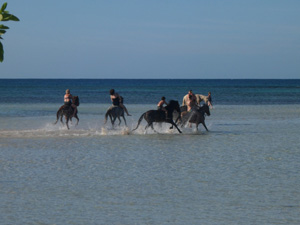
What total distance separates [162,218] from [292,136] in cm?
1319

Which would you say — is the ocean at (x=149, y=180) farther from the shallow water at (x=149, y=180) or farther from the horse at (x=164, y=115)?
the horse at (x=164, y=115)

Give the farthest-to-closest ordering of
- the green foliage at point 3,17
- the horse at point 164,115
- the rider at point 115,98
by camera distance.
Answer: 1. the rider at point 115,98
2. the horse at point 164,115
3. the green foliage at point 3,17

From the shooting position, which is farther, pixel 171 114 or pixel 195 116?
pixel 195 116

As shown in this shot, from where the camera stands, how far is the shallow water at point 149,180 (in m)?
8.61

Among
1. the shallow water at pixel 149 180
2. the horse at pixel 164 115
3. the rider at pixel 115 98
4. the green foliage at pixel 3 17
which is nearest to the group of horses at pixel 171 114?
the horse at pixel 164 115

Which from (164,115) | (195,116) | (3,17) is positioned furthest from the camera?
(195,116)

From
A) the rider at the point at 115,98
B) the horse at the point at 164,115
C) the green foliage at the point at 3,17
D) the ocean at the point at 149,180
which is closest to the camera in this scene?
the green foliage at the point at 3,17

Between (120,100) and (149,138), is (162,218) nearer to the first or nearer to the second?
(149,138)

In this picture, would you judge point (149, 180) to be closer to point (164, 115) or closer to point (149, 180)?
point (149, 180)

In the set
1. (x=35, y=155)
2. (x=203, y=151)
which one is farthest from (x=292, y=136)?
(x=35, y=155)

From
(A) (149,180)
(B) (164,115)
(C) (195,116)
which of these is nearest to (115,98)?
(B) (164,115)

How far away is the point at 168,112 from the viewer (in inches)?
829

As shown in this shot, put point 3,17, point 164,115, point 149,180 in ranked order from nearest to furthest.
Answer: point 3,17, point 149,180, point 164,115

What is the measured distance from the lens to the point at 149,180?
11430 millimetres
